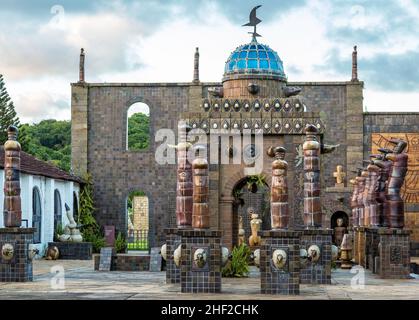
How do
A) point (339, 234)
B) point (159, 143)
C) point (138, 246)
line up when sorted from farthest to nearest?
point (138, 246) < point (159, 143) < point (339, 234)

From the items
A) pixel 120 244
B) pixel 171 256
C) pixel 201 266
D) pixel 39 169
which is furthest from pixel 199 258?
pixel 120 244

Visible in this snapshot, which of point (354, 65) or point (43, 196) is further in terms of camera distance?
point (354, 65)

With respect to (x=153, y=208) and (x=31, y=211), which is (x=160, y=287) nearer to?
(x=31, y=211)

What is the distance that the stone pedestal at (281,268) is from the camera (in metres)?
17.8

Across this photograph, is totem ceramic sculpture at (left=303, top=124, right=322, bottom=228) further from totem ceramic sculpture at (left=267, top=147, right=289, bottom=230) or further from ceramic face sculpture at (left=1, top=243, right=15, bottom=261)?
ceramic face sculpture at (left=1, top=243, right=15, bottom=261)

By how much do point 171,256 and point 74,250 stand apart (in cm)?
1348

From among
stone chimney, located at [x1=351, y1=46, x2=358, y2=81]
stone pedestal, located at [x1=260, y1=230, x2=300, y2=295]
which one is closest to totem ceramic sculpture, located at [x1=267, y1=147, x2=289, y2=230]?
stone pedestal, located at [x1=260, y1=230, x2=300, y2=295]

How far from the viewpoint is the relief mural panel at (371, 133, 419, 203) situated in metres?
39.8

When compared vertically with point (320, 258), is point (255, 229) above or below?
above

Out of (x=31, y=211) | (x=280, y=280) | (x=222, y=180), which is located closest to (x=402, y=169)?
(x=222, y=180)

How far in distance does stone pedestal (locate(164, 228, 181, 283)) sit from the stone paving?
298mm

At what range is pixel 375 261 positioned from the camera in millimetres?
24641

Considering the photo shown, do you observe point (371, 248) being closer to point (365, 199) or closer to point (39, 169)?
point (365, 199)

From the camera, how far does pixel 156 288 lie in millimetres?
19234
